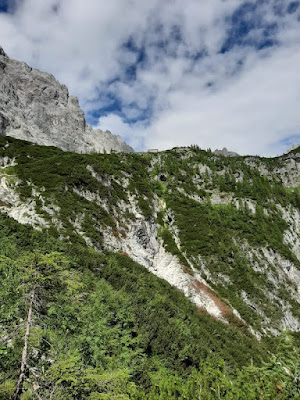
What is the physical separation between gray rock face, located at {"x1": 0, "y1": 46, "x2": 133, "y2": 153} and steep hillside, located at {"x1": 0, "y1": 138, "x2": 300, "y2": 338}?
205 ft

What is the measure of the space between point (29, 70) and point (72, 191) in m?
142

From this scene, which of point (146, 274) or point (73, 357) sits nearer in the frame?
point (73, 357)

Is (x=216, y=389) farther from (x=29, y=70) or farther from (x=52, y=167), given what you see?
(x=29, y=70)

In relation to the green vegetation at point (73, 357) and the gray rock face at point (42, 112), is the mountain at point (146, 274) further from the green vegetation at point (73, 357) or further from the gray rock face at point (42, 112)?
the gray rock face at point (42, 112)

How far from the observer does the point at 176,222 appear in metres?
55.7

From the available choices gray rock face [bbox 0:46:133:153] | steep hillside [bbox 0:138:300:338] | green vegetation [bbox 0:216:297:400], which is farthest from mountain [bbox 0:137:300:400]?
gray rock face [bbox 0:46:133:153]

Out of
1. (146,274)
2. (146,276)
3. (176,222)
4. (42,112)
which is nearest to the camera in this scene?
(146,276)

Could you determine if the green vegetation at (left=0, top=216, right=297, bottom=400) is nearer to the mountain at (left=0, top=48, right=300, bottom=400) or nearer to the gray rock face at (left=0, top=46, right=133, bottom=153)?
the mountain at (left=0, top=48, right=300, bottom=400)

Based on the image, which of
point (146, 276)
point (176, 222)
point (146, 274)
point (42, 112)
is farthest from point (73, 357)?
point (42, 112)

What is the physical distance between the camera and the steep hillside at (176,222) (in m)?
37.6

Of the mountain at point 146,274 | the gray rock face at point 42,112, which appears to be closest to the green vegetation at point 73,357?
the mountain at point 146,274

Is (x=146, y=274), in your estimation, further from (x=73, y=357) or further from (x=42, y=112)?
(x=42, y=112)

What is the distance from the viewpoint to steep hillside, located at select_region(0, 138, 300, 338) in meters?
37.6

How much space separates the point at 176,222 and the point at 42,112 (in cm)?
11074
